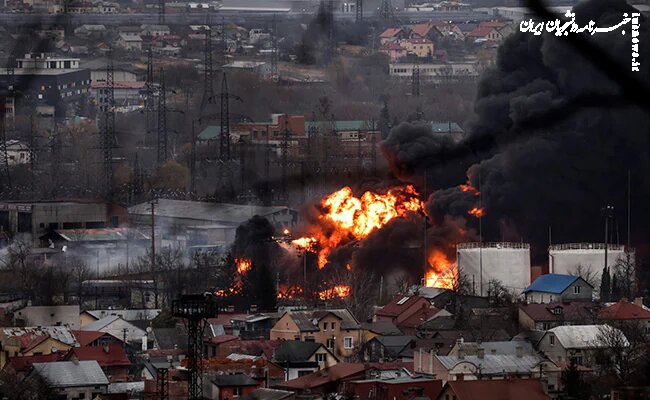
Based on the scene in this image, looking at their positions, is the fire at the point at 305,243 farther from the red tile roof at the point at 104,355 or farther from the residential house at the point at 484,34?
the residential house at the point at 484,34

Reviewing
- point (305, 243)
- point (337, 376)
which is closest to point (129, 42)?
point (305, 243)

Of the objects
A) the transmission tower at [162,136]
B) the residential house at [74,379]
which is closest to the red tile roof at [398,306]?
the residential house at [74,379]

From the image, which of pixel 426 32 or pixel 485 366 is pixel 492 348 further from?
pixel 426 32

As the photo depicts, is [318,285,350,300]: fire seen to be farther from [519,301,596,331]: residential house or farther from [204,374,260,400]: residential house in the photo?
[204,374,260,400]: residential house

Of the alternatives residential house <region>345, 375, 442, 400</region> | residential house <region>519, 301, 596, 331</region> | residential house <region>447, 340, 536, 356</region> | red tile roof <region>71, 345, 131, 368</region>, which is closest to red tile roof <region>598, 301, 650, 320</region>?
residential house <region>519, 301, 596, 331</region>

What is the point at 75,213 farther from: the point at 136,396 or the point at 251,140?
the point at 136,396
